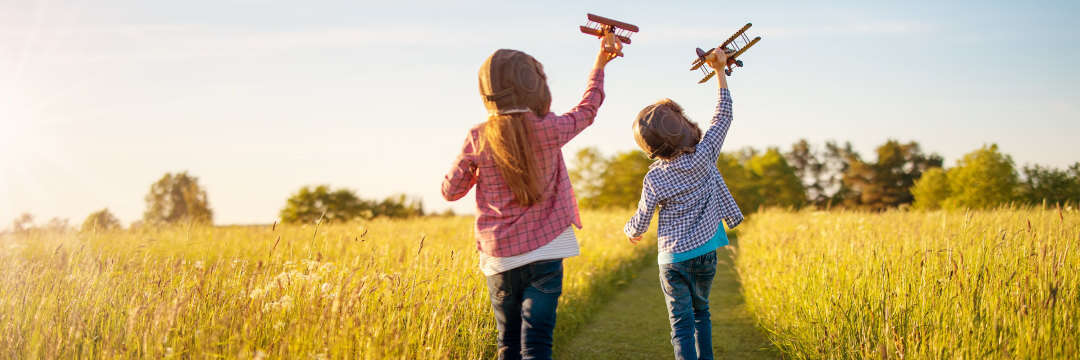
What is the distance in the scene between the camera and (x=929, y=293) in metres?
3.95

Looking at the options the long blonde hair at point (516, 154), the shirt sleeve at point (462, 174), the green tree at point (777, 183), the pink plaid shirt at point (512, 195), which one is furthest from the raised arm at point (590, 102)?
the green tree at point (777, 183)

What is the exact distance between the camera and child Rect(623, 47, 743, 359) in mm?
3330

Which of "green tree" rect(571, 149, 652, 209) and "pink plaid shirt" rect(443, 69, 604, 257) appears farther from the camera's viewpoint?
"green tree" rect(571, 149, 652, 209)

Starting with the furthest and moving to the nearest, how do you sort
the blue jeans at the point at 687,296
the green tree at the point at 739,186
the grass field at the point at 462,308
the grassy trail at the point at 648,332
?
the green tree at the point at 739,186, the grassy trail at the point at 648,332, the blue jeans at the point at 687,296, the grass field at the point at 462,308

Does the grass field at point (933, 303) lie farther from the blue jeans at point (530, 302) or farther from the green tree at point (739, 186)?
the green tree at point (739, 186)

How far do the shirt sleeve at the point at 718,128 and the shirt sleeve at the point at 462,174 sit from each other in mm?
1472

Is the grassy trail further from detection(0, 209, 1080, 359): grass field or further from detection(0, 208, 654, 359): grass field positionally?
detection(0, 208, 654, 359): grass field

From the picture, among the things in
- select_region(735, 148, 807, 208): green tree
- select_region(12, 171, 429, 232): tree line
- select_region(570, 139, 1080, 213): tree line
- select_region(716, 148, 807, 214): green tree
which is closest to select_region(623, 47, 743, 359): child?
select_region(570, 139, 1080, 213): tree line

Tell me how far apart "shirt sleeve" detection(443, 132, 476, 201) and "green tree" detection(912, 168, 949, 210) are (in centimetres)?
3570

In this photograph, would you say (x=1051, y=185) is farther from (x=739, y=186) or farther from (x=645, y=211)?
(x=645, y=211)

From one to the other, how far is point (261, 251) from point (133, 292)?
10.3 feet

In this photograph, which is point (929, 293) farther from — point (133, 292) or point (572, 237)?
point (133, 292)

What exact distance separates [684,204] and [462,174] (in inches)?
58.9

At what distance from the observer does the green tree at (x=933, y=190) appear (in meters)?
31.6
